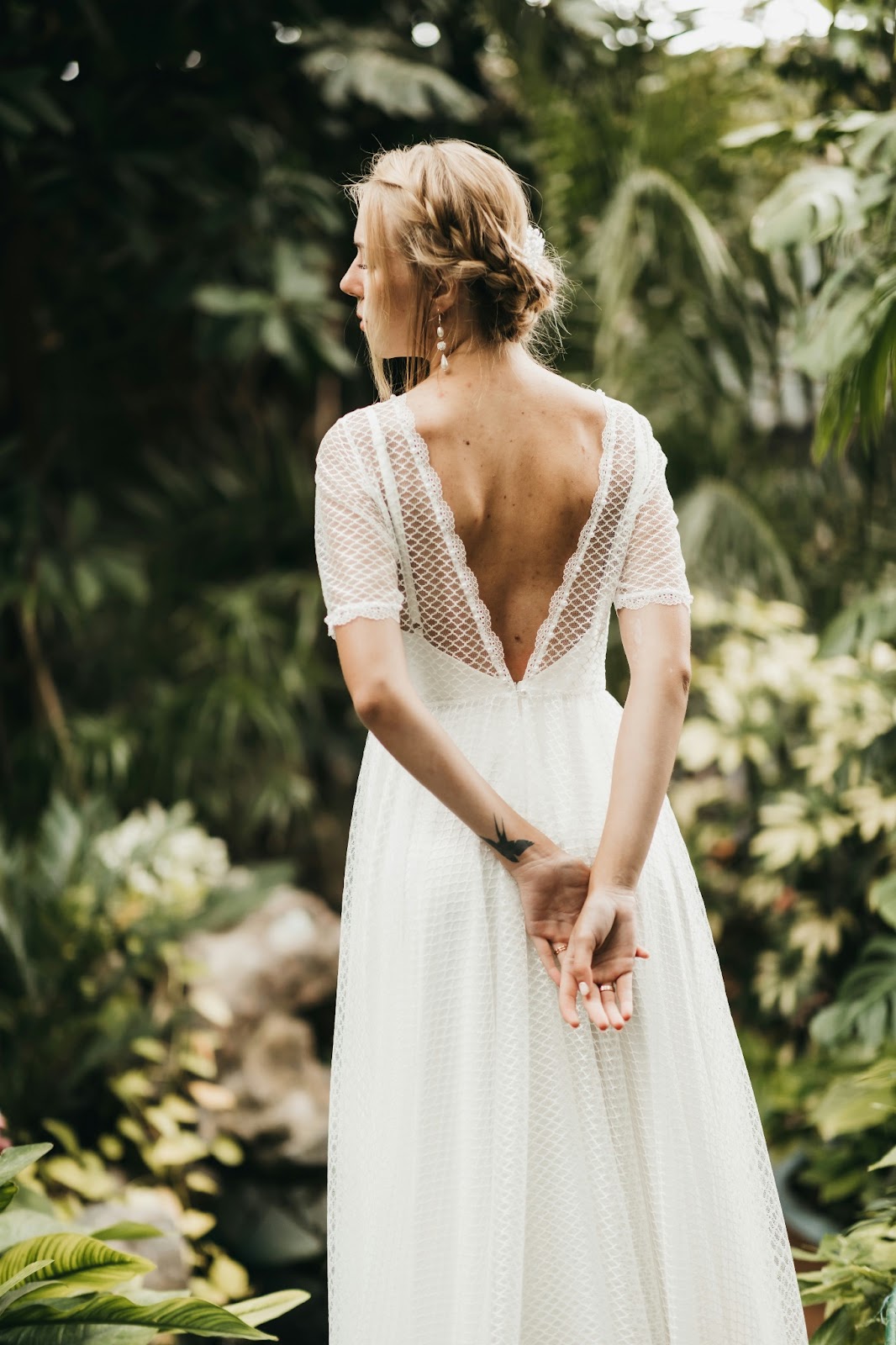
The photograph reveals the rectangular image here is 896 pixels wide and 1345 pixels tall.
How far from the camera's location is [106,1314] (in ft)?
5.56

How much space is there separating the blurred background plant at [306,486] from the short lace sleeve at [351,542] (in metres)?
1.08

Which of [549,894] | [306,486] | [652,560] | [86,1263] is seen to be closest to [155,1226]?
[86,1263]

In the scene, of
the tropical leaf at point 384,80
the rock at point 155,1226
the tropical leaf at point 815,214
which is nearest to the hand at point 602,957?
the tropical leaf at point 815,214

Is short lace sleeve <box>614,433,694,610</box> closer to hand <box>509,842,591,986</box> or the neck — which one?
the neck

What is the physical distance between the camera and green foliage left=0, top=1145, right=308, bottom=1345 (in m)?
1.68

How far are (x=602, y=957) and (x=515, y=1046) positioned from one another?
138 mm

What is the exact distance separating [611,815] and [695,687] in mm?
2076

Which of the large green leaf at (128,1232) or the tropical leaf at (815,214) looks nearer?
the large green leaf at (128,1232)

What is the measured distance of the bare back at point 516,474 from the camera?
1.47 m

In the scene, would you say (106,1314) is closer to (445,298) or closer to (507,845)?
(507,845)

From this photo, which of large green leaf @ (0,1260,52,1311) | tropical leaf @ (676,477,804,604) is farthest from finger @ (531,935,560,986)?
tropical leaf @ (676,477,804,604)

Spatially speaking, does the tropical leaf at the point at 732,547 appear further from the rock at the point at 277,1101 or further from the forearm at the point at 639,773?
the forearm at the point at 639,773

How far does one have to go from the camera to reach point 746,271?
12.0ft

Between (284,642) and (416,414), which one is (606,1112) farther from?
(284,642)
